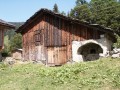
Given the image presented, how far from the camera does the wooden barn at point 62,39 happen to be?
75.7 feet

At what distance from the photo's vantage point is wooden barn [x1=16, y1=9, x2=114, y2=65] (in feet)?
75.7

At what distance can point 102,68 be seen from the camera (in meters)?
15.3

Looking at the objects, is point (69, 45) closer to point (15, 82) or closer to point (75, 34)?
point (75, 34)

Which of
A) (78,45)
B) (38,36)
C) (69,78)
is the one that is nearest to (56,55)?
(78,45)

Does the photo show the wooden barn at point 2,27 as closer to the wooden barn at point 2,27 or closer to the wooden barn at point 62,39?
the wooden barn at point 2,27

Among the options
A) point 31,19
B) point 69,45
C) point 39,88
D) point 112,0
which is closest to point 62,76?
point 39,88

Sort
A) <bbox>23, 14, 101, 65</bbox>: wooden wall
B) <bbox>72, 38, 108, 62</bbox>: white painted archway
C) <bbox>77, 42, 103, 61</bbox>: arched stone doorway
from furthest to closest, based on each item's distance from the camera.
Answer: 1. <bbox>23, 14, 101, 65</bbox>: wooden wall
2. <bbox>77, 42, 103, 61</bbox>: arched stone doorway
3. <bbox>72, 38, 108, 62</bbox>: white painted archway

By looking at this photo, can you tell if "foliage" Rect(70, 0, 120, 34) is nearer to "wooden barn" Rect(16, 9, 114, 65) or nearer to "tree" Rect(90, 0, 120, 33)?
"tree" Rect(90, 0, 120, 33)

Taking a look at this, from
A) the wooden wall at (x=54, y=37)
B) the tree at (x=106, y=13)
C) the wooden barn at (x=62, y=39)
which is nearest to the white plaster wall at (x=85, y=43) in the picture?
the wooden barn at (x=62, y=39)

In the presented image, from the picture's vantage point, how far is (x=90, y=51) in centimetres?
2462

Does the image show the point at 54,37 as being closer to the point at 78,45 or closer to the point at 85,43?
the point at 78,45

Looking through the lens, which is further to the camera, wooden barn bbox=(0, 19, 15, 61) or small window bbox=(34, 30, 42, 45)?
small window bbox=(34, 30, 42, 45)

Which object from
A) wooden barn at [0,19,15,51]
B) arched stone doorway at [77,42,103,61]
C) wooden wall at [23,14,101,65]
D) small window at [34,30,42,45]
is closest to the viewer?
wooden barn at [0,19,15,51]

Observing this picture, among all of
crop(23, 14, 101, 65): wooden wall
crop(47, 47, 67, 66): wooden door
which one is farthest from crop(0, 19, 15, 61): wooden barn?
crop(47, 47, 67, 66): wooden door
